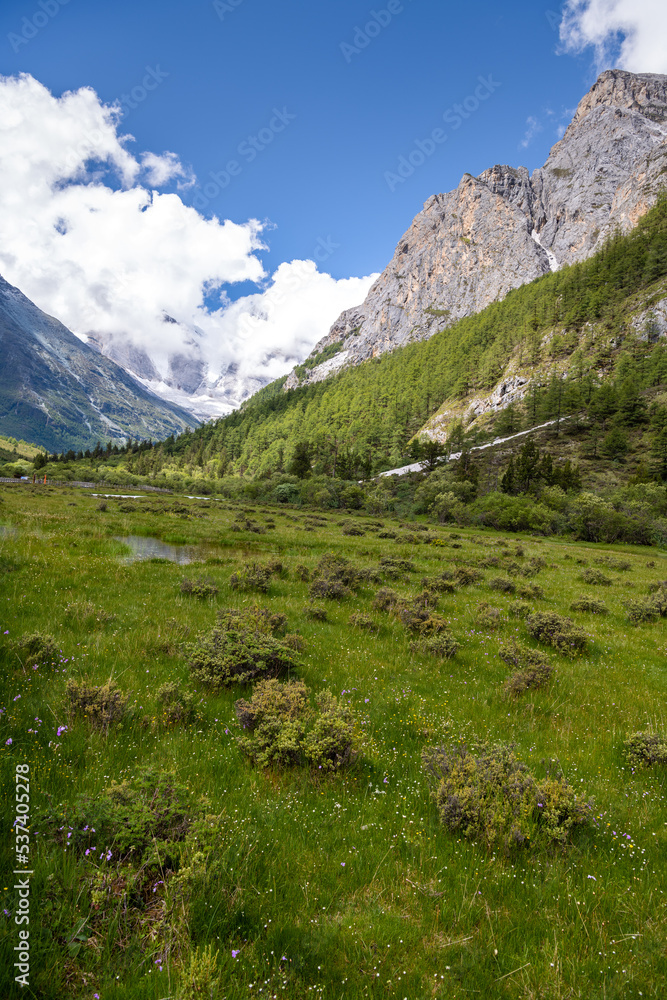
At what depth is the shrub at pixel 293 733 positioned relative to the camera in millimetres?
5461

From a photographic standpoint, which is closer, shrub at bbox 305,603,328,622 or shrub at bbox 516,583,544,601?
shrub at bbox 305,603,328,622

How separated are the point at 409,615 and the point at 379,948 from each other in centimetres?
949

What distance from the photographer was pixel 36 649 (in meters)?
7.46

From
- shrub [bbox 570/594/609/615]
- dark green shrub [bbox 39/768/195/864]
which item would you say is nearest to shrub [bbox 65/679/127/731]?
dark green shrub [bbox 39/768/195/864]

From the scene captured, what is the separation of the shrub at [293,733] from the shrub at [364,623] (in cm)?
549

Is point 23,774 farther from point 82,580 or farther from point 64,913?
point 82,580

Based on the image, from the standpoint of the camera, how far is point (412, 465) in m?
130

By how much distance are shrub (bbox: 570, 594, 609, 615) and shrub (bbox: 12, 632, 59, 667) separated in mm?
17984

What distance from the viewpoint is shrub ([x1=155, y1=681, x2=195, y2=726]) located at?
6.24 m

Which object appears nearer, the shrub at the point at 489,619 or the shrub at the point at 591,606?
the shrub at the point at 489,619

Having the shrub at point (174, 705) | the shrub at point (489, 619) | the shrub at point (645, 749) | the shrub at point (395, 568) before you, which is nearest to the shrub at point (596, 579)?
the shrub at point (395, 568)

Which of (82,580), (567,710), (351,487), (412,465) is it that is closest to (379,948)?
(567,710)

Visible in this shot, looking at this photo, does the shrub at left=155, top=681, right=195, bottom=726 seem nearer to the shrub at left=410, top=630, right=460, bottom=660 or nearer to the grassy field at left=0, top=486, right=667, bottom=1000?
the grassy field at left=0, top=486, right=667, bottom=1000

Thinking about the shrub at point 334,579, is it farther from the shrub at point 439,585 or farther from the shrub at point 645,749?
the shrub at point 645,749
